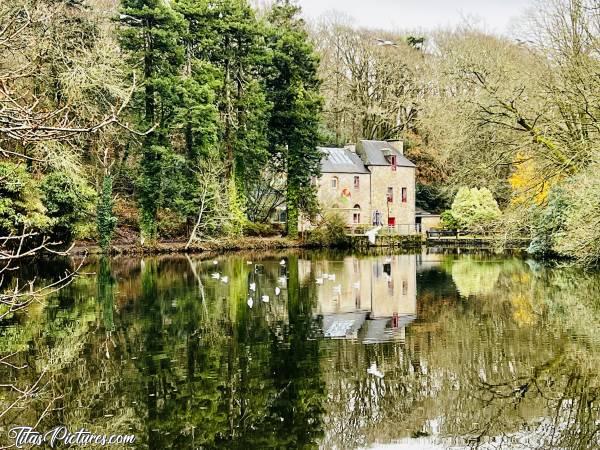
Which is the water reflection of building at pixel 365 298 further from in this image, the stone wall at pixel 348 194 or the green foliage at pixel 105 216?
the stone wall at pixel 348 194

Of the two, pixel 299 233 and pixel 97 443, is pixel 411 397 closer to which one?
pixel 97 443

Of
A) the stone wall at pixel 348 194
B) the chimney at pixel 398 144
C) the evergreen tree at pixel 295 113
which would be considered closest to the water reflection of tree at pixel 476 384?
the evergreen tree at pixel 295 113

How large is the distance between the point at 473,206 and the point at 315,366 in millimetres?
41918

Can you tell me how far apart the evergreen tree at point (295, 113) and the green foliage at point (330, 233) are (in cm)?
127

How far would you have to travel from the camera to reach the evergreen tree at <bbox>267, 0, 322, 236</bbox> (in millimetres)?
45062

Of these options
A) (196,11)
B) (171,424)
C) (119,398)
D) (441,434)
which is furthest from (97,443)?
(196,11)

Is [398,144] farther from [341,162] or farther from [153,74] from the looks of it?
[153,74]

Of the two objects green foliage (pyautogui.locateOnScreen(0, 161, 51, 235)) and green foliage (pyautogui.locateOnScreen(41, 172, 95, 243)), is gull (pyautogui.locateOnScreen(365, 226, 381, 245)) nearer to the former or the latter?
green foliage (pyautogui.locateOnScreen(41, 172, 95, 243))

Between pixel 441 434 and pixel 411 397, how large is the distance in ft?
4.57

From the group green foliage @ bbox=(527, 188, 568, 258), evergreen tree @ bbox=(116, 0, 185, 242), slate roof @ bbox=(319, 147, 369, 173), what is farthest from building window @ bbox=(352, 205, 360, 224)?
green foliage @ bbox=(527, 188, 568, 258)

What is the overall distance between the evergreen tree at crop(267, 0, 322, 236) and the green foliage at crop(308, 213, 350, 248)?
4.15 ft

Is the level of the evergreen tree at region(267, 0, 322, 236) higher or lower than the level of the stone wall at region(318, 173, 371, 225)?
higher

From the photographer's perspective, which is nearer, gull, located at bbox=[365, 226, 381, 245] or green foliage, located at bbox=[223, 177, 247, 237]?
gull, located at bbox=[365, 226, 381, 245]

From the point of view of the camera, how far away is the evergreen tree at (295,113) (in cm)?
4506
